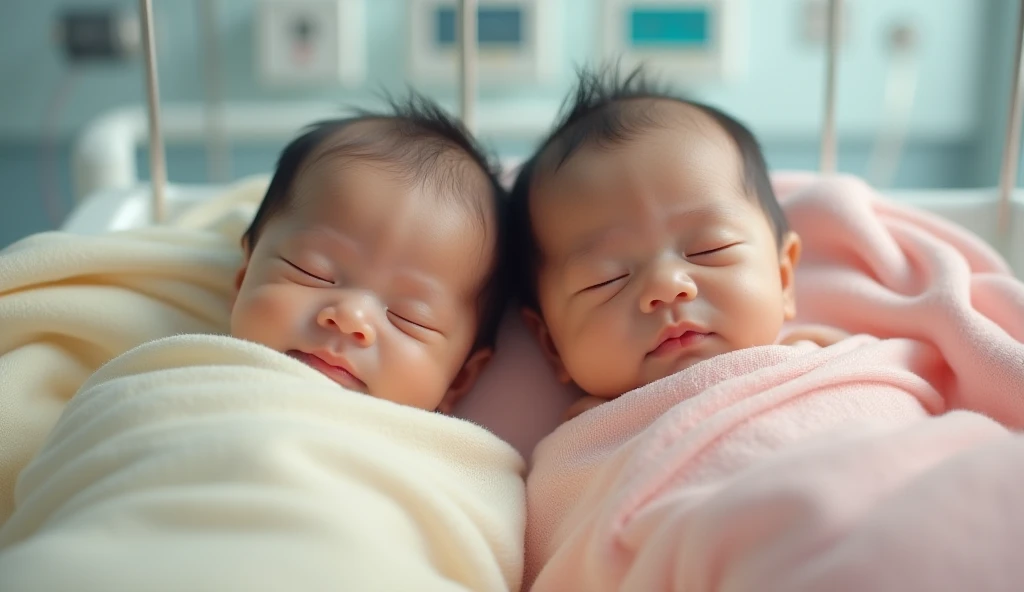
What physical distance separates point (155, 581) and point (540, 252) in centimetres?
48

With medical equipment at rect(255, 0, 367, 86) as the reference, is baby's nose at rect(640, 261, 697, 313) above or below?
below

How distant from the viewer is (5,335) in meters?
0.84

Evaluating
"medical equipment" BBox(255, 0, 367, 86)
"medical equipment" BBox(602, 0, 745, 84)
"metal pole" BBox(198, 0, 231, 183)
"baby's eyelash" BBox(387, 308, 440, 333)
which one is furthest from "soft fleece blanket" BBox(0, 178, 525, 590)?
"medical equipment" BBox(602, 0, 745, 84)

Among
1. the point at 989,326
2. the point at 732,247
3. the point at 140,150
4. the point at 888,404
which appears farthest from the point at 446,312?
the point at 140,150

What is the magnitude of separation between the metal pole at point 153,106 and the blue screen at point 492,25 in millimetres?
960

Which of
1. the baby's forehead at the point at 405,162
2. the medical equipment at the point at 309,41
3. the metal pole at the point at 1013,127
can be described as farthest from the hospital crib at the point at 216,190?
the medical equipment at the point at 309,41

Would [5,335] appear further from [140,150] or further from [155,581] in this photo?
[140,150]

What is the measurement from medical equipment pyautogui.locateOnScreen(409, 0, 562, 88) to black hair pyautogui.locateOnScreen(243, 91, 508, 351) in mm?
1061

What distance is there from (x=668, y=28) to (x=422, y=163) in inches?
49.5

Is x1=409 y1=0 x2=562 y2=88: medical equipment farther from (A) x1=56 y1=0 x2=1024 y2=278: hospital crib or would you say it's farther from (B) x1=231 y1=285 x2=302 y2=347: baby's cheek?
(B) x1=231 y1=285 x2=302 y2=347: baby's cheek

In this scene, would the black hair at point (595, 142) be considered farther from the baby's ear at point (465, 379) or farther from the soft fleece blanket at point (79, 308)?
the soft fleece blanket at point (79, 308)

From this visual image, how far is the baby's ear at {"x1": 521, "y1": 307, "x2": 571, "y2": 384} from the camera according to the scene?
37.1 inches

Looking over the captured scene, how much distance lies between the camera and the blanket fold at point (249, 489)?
56cm

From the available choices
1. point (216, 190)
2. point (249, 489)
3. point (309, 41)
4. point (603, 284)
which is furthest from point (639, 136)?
point (309, 41)
